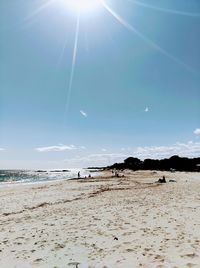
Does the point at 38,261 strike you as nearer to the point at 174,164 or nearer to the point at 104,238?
the point at 104,238

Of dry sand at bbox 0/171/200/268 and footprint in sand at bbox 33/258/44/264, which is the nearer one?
dry sand at bbox 0/171/200/268

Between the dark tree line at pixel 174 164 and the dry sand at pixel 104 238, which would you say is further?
the dark tree line at pixel 174 164

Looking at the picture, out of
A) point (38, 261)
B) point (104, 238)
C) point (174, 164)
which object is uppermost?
point (174, 164)

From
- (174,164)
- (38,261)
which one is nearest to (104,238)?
(38,261)

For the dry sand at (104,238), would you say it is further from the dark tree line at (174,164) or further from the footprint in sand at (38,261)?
the dark tree line at (174,164)

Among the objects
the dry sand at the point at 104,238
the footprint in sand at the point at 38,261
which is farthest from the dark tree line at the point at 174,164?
the footprint in sand at the point at 38,261

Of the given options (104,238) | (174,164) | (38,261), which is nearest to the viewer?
(38,261)

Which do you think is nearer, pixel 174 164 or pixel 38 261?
pixel 38 261

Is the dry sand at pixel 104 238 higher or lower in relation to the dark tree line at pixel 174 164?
lower

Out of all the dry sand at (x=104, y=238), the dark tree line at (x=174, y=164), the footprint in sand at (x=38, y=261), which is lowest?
the footprint in sand at (x=38, y=261)

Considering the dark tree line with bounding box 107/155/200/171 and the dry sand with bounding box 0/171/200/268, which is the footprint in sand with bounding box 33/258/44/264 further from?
the dark tree line with bounding box 107/155/200/171

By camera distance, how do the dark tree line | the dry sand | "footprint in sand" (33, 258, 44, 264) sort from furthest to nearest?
1. the dark tree line
2. "footprint in sand" (33, 258, 44, 264)
3. the dry sand

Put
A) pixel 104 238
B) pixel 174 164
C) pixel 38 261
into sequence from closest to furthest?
1. pixel 38 261
2. pixel 104 238
3. pixel 174 164

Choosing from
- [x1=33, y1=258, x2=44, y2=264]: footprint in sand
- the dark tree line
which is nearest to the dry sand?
[x1=33, y1=258, x2=44, y2=264]: footprint in sand
